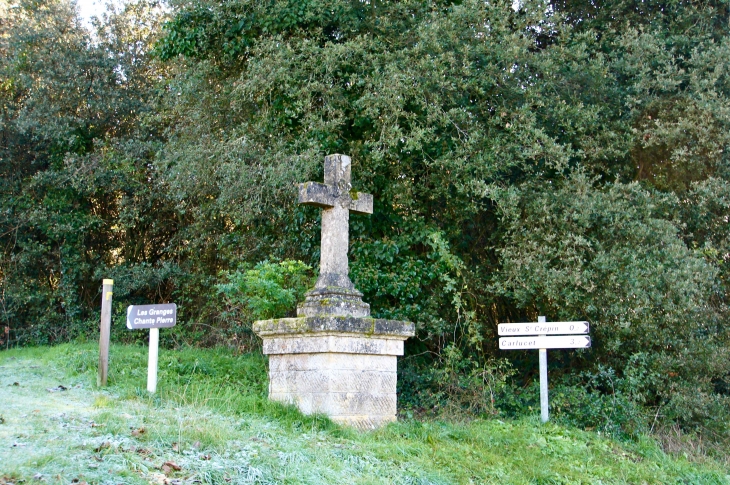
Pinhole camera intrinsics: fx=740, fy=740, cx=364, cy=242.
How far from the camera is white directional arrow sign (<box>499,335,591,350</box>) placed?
9.09m

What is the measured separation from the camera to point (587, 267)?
11203 mm

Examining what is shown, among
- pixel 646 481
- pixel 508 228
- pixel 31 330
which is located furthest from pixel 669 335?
pixel 31 330

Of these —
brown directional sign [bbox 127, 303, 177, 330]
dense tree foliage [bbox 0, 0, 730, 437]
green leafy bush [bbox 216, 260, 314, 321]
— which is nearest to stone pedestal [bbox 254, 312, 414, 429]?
brown directional sign [bbox 127, 303, 177, 330]

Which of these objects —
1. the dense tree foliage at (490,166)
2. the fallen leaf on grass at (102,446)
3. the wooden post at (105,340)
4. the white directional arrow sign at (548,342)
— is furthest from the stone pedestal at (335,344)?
the fallen leaf on grass at (102,446)

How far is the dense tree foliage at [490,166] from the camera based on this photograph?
444 inches

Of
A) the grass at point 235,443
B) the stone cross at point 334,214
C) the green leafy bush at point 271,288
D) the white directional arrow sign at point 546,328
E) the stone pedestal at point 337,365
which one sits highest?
the stone cross at point 334,214

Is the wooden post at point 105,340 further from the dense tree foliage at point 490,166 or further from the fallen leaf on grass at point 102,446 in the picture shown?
the fallen leaf on grass at point 102,446

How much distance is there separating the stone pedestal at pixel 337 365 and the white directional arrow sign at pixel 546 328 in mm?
1542

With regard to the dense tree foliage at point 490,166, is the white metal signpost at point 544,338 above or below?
below

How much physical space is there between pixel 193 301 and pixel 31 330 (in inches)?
153

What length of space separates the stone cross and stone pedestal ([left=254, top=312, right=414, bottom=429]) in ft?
1.79

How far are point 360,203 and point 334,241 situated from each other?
2.24 ft

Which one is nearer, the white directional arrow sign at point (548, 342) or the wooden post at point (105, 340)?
the white directional arrow sign at point (548, 342)

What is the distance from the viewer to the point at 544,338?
9359mm
